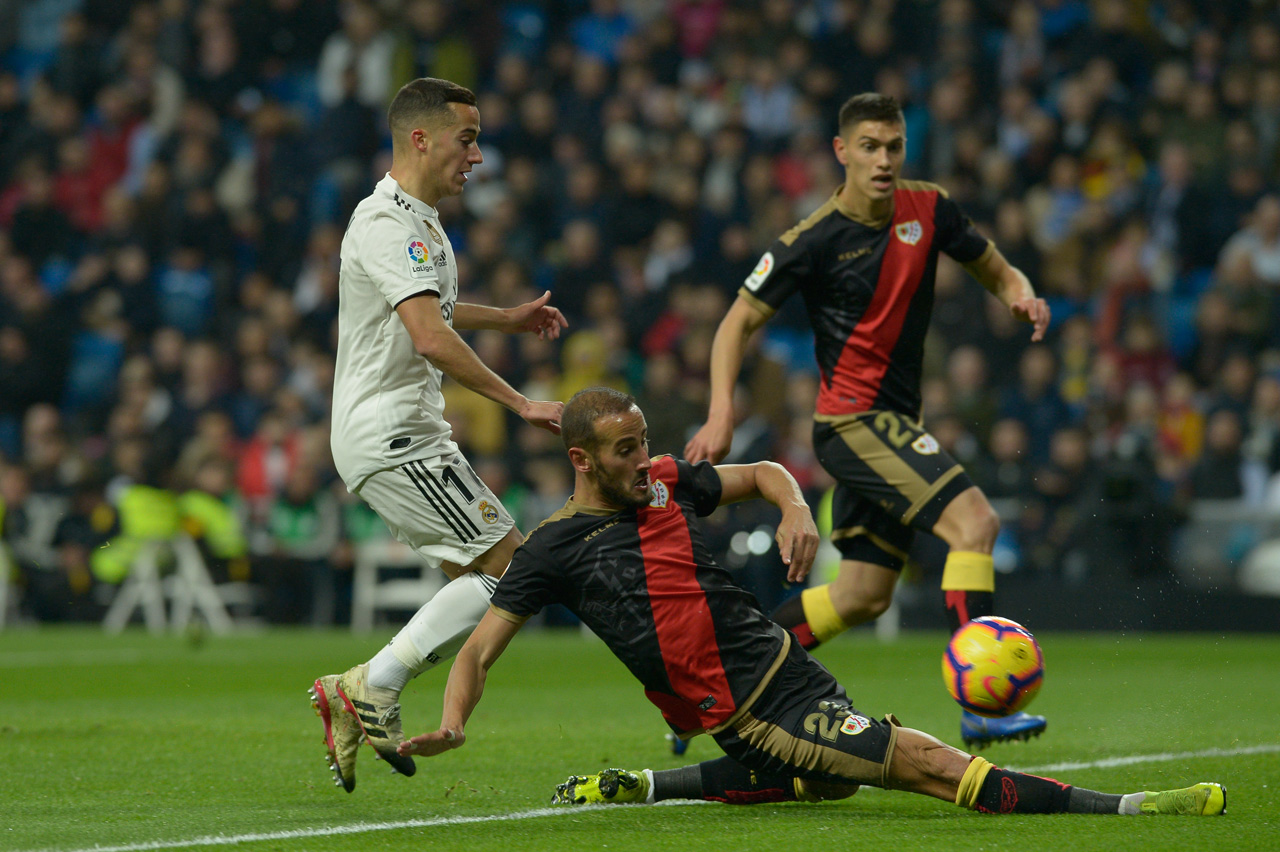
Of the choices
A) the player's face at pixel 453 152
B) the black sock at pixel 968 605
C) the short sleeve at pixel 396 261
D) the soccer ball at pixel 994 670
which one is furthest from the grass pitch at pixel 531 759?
the player's face at pixel 453 152

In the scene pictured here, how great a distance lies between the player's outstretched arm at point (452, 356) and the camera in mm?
4812

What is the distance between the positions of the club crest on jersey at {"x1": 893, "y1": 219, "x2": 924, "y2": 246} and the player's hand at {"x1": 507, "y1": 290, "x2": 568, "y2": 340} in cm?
142

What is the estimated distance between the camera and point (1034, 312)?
238 inches

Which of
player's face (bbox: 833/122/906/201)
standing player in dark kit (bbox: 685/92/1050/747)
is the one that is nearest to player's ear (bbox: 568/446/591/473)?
standing player in dark kit (bbox: 685/92/1050/747)

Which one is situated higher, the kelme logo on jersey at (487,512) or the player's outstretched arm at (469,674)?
the kelme logo on jersey at (487,512)

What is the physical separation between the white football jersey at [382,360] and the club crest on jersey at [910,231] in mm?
1851

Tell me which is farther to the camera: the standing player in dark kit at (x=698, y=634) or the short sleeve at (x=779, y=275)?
the short sleeve at (x=779, y=275)

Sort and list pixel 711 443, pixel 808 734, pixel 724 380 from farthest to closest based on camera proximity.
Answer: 1. pixel 724 380
2. pixel 711 443
3. pixel 808 734

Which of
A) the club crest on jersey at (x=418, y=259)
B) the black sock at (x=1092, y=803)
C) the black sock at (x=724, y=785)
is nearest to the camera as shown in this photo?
the black sock at (x=1092, y=803)

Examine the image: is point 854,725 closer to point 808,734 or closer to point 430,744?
point 808,734

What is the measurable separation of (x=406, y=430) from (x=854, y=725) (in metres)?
1.69

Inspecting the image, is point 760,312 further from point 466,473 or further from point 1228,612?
point 1228,612

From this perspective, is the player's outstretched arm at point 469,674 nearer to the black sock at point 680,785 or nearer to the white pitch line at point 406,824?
the white pitch line at point 406,824

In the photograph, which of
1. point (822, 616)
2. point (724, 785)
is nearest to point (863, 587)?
point (822, 616)
